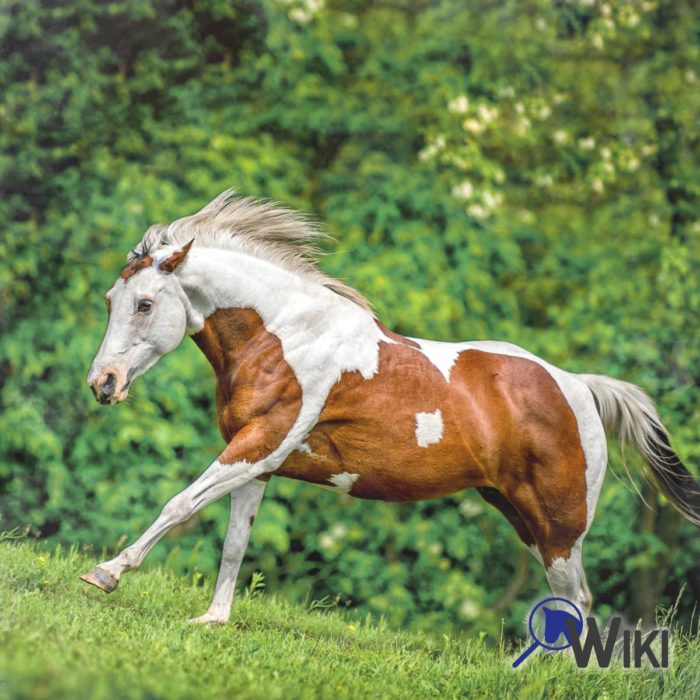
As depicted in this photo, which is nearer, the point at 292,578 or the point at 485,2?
the point at 292,578

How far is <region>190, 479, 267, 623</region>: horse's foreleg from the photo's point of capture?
446cm

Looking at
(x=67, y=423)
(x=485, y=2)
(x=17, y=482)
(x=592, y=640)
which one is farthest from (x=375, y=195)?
(x=592, y=640)

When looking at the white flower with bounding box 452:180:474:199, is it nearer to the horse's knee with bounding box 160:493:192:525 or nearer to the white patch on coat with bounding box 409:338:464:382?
the white patch on coat with bounding box 409:338:464:382

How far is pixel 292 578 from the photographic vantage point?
8.02m

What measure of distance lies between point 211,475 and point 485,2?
6.55m

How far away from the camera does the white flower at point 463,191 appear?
27.9ft

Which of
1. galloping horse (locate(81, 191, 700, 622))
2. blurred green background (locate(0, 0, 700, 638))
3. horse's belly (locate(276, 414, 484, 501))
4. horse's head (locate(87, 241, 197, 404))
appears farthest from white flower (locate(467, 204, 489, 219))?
horse's head (locate(87, 241, 197, 404))

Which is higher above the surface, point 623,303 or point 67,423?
point 623,303

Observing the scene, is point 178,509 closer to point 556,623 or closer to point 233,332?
point 233,332

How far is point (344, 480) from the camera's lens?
4516mm

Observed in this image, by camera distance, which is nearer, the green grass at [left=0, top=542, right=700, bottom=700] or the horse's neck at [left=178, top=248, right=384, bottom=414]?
the green grass at [left=0, top=542, right=700, bottom=700]

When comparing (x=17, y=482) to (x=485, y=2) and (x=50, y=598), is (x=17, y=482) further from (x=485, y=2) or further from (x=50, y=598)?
(x=485, y=2)

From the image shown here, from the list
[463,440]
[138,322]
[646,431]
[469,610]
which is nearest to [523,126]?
[469,610]

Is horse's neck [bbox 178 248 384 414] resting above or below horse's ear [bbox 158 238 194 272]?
below
